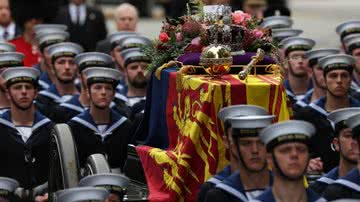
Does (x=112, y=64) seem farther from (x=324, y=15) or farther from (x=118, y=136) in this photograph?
(x=324, y=15)

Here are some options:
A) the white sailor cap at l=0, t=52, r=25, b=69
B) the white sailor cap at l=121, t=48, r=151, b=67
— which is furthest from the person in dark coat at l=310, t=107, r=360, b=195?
the white sailor cap at l=0, t=52, r=25, b=69

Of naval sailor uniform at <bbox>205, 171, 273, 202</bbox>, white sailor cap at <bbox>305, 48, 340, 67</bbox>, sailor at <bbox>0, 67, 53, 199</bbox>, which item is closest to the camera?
naval sailor uniform at <bbox>205, 171, 273, 202</bbox>

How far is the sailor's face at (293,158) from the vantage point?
11.1 m

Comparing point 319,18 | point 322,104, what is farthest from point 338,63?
point 319,18

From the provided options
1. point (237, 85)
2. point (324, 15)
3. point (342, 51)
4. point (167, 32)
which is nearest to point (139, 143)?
point (167, 32)

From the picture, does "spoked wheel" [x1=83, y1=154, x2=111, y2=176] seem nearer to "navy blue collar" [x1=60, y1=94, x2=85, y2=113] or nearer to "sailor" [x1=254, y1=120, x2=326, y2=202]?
"sailor" [x1=254, y1=120, x2=326, y2=202]

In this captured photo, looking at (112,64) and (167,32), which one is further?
(112,64)

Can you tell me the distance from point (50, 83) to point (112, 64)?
4.81ft

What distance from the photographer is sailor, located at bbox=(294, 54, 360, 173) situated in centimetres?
1516

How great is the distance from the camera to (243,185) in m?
11.8

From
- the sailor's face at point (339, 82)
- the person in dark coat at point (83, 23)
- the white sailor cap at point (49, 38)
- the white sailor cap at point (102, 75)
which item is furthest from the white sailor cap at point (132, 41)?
the person in dark coat at point (83, 23)

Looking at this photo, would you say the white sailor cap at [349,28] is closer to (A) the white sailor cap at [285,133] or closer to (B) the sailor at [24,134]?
(B) the sailor at [24,134]

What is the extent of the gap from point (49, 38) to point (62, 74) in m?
1.52

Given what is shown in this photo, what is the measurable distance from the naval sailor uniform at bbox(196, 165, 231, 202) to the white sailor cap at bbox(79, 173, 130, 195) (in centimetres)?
64
